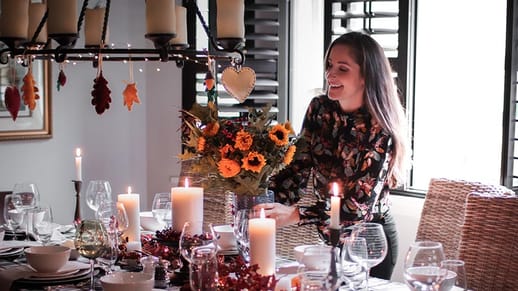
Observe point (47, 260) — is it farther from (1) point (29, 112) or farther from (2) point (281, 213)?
(1) point (29, 112)

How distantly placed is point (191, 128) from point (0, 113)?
80.7 inches

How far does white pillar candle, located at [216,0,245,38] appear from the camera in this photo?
8.29 ft

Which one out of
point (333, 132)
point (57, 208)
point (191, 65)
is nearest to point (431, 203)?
point (333, 132)

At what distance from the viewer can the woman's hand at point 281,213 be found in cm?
280

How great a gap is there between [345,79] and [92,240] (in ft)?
4.17

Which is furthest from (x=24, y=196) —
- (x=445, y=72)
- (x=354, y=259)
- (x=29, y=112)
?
(x=445, y=72)

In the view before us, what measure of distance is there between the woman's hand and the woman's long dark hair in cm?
43

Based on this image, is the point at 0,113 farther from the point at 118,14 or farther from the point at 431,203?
the point at 431,203

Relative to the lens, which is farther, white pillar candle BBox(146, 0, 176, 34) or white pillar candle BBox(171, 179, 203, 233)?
white pillar candle BBox(171, 179, 203, 233)

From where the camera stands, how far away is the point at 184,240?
7.70ft

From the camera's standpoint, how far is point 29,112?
15.1 ft

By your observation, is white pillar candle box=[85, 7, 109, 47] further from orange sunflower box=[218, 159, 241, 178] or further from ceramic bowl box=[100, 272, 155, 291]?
ceramic bowl box=[100, 272, 155, 291]

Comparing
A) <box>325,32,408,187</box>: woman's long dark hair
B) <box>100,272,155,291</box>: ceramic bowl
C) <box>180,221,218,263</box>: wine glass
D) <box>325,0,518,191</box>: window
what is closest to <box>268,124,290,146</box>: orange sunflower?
<box>180,221,218,263</box>: wine glass

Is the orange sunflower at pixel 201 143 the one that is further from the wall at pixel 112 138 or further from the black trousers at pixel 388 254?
the wall at pixel 112 138
